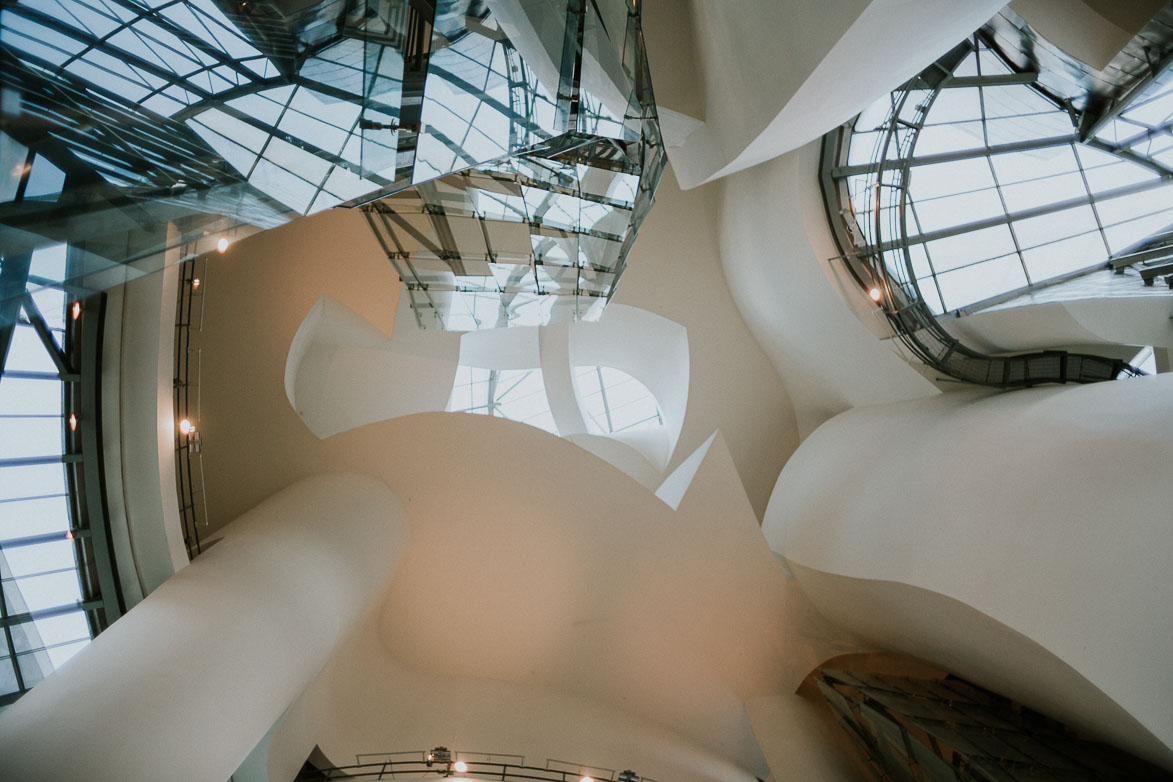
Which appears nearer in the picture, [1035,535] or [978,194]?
[1035,535]

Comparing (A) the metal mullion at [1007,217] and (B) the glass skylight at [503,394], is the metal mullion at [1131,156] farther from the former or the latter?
(B) the glass skylight at [503,394]

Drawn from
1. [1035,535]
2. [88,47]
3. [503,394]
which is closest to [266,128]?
[88,47]

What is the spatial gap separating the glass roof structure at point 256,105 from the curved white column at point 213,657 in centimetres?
401

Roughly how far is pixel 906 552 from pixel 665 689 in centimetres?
566

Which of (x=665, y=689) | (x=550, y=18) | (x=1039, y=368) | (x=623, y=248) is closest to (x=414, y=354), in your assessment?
(x=623, y=248)

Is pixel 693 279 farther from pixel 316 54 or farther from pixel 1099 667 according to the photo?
pixel 316 54

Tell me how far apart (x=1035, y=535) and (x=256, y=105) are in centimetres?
781

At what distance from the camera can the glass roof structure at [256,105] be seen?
91.8 inches

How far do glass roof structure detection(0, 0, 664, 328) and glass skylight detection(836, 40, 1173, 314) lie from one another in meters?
5.41

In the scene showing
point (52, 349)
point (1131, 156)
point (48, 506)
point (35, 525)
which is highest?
point (1131, 156)

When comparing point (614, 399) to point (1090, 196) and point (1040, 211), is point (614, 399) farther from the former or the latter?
point (1090, 196)

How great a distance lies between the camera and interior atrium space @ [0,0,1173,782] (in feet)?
13.1

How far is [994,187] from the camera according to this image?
10.8 meters

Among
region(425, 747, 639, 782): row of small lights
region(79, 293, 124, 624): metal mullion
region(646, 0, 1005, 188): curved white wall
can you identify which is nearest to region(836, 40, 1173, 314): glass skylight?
region(646, 0, 1005, 188): curved white wall
